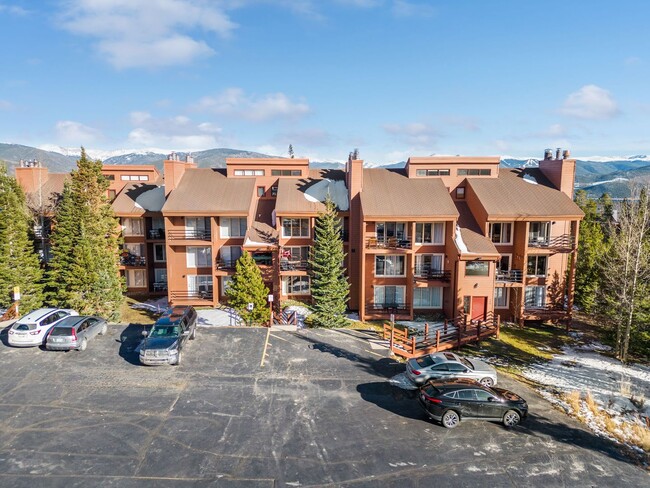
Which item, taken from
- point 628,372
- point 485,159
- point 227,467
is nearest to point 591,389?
point 628,372

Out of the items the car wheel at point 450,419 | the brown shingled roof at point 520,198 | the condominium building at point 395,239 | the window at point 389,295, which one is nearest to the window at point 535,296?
the condominium building at point 395,239

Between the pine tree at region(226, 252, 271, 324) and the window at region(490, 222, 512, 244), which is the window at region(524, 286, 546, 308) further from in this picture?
the pine tree at region(226, 252, 271, 324)

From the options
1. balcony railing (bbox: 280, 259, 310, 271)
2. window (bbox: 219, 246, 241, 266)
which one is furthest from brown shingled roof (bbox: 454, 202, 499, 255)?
window (bbox: 219, 246, 241, 266)

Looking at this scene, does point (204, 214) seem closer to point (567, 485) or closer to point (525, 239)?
point (525, 239)

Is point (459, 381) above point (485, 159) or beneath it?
beneath

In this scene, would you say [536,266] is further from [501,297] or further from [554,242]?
[501,297]

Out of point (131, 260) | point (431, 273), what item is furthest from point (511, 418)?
point (131, 260)
